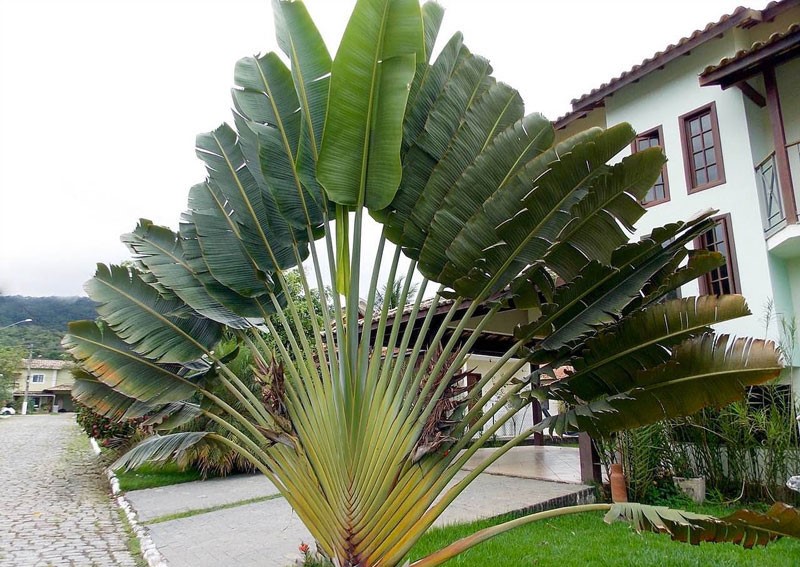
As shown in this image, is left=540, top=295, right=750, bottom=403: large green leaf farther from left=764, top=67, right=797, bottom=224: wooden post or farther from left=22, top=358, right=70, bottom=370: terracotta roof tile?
left=22, top=358, right=70, bottom=370: terracotta roof tile

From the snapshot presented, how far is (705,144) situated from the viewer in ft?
30.8

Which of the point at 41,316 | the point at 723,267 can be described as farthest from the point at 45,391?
the point at 723,267

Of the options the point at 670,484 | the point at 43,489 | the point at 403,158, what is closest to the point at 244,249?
the point at 403,158

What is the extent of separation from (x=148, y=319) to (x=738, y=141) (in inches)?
384

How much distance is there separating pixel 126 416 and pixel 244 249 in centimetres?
200

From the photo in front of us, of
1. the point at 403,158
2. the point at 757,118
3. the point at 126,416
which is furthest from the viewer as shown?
the point at 757,118

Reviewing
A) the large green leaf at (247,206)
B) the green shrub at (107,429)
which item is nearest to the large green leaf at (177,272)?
the large green leaf at (247,206)

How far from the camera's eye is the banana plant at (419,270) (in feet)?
10.7

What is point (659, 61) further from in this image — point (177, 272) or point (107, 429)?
point (107, 429)

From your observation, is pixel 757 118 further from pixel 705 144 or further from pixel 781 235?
pixel 781 235

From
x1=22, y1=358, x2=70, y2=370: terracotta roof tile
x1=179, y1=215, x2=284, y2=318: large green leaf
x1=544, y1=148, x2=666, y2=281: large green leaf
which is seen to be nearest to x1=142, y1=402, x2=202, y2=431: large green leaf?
x1=179, y1=215, x2=284, y2=318: large green leaf

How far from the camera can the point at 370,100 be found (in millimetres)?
3379

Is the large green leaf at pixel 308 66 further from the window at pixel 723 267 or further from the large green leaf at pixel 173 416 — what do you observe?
the window at pixel 723 267

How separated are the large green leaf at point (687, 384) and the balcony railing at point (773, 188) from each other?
18.8 ft
